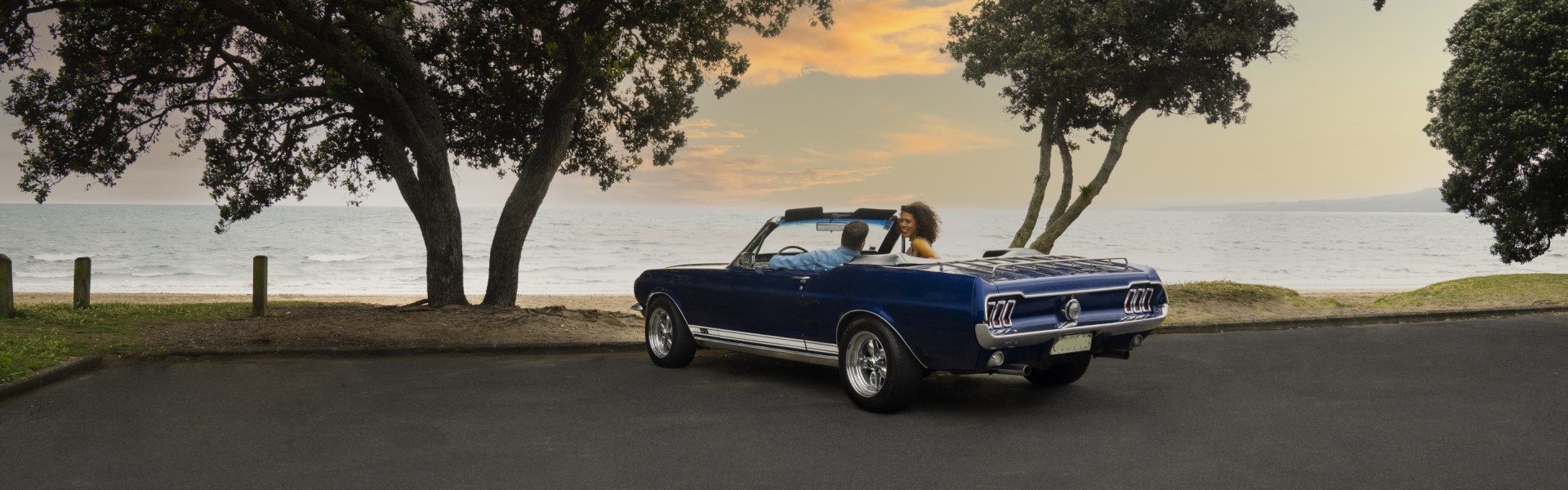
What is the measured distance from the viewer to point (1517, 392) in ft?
25.7

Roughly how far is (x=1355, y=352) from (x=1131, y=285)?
4.57 metres

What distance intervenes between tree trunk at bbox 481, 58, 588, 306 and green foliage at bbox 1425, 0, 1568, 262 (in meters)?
17.2

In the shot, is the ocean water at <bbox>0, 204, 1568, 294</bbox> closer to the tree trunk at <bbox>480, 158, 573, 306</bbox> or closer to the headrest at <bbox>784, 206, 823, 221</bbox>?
the tree trunk at <bbox>480, 158, 573, 306</bbox>

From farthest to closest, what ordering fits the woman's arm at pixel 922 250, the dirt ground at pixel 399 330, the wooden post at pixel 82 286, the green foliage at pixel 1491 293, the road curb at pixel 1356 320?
the green foliage at pixel 1491 293, the wooden post at pixel 82 286, the road curb at pixel 1356 320, the dirt ground at pixel 399 330, the woman's arm at pixel 922 250

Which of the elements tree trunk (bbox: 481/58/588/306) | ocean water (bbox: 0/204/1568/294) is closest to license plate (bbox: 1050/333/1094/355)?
tree trunk (bbox: 481/58/588/306)

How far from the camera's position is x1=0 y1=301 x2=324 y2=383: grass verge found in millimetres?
8841

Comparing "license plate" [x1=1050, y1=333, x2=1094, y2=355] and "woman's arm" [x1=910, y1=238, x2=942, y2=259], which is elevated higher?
"woman's arm" [x1=910, y1=238, x2=942, y2=259]

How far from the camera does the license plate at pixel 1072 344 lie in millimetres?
6758

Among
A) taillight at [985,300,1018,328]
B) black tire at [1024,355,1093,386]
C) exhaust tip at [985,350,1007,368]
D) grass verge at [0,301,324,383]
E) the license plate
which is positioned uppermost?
taillight at [985,300,1018,328]

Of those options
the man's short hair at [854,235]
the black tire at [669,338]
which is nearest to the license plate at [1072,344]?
the man's short hair at [854,235]

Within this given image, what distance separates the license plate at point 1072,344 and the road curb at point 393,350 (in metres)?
5.14

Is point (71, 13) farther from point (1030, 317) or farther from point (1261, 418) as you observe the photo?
point (1261, 418)

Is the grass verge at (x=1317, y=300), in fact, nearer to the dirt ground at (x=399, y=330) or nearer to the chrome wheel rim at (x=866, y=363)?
the chrome wheel rim at (x=866, y=363)

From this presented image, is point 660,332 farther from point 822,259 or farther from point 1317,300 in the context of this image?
point 1317,300
